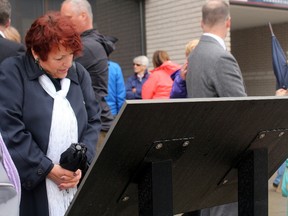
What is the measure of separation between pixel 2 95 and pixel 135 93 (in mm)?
4705

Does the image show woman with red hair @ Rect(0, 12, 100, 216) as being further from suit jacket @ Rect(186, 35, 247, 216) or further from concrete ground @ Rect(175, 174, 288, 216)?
concrete ground @ Rect(175, 174, 288, 216)

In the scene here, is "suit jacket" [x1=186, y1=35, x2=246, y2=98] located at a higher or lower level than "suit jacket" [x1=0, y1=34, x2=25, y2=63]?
lower

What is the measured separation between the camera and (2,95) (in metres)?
2.49

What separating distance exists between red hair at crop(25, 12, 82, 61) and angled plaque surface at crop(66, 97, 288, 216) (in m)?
1.03

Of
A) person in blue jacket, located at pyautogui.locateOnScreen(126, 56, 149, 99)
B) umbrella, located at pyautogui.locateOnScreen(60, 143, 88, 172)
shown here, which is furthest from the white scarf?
person in blue jacket, located at pyautogui.locateOnScreen(126, 56, 149, 99)

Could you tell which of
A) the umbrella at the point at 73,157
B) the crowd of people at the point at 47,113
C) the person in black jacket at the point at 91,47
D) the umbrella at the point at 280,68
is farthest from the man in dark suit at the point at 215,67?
the umbrella at the point at 280,68

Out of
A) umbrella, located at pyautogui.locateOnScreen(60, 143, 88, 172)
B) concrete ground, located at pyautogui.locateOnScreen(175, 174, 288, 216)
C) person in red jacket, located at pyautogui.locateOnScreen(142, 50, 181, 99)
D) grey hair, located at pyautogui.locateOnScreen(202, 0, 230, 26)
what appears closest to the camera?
umbrella, located at pyautogui.locateOnScreen(60, 143, 88, 172)

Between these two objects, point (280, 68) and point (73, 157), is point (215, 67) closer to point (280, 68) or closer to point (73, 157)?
point (73, 157)

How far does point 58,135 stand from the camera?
2564 millimetres

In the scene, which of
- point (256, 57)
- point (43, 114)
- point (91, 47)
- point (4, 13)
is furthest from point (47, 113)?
point (256, 57)

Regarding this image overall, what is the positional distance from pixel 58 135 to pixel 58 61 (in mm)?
395

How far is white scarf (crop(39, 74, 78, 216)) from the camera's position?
101 inches

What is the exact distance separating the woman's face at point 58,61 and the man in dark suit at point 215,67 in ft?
3.86

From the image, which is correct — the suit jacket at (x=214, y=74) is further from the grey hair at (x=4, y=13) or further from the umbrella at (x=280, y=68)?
the umbrella at (x=280, y=68)
